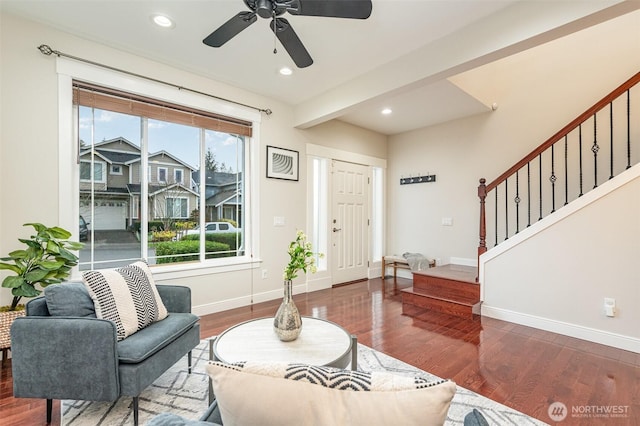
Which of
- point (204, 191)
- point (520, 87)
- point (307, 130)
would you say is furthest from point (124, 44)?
point (520, 87)

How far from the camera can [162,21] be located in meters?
2.49

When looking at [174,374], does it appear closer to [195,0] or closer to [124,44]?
[195,0]

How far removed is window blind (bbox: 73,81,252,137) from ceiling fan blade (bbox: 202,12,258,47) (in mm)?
1285

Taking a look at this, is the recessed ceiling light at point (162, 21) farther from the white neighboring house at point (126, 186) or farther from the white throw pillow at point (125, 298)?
the white throw pillow at point (125, 298)

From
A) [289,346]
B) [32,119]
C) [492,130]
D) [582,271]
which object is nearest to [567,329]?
[582,271]

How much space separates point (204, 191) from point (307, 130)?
182 centimetres

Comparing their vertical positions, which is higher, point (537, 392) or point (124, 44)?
point (124, 44)

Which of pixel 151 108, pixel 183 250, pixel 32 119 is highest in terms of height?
pixel 151 108

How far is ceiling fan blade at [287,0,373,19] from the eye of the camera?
175 cm

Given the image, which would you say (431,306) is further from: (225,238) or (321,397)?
(321,397)

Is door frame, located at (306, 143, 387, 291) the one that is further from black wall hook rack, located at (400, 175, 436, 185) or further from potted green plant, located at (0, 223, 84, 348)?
potted green plant, located at (0, 223, 84, 348)

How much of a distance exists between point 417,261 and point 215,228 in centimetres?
317

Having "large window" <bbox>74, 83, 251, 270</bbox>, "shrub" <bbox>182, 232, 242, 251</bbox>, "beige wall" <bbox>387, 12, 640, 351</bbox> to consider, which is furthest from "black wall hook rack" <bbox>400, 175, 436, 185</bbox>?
"shrub" <bbox>182, 232, 242, 251</bbox>

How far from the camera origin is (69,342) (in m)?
1.57
